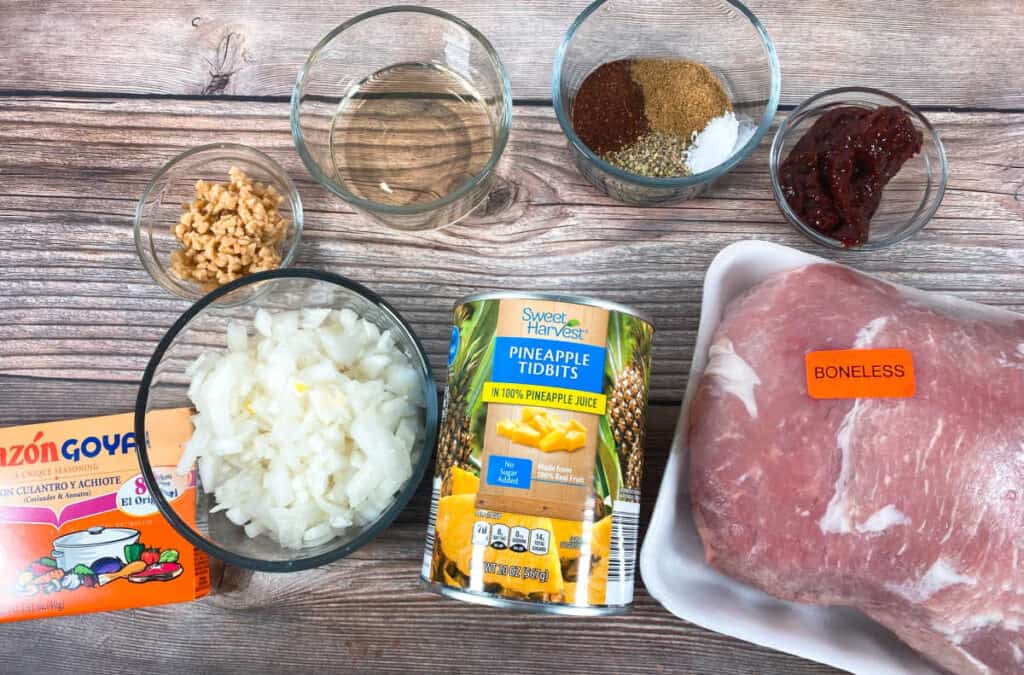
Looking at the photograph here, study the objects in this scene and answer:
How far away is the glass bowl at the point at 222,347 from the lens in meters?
1.05

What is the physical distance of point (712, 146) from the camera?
1216 millimetres

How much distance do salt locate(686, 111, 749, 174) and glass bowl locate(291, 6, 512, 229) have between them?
34 cm

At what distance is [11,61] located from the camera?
4.53ft

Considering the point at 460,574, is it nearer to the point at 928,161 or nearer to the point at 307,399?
the point at 307,399

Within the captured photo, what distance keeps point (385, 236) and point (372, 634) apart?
71cm

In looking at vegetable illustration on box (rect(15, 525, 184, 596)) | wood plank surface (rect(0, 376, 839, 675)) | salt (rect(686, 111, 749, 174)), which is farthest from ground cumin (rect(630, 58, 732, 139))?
vegetable illustration on box (rect(15, 525, 184, 596))

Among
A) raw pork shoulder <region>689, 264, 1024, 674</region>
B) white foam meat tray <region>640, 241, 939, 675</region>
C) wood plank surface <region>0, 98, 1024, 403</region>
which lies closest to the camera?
raw pork shoulder <region>689, 264, 1024, 674</region>

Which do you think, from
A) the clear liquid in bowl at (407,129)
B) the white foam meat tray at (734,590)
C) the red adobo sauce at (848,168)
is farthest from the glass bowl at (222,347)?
the red adobo sauce at (848,168)

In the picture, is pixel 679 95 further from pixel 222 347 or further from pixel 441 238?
pixel 222 347

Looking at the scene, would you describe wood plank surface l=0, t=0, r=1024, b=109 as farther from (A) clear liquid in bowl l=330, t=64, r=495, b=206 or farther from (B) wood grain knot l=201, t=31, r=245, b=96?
(A) clear liquid in bowl l=330, t=64, r=495, b=206

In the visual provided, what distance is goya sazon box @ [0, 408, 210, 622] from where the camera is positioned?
1186 millimetres

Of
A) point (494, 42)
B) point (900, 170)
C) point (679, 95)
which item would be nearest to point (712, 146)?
point (679, 95)

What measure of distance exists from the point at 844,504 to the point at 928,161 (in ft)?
2.30

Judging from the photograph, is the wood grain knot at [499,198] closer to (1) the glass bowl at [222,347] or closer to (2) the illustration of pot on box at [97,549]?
(1) the glass bowl at [222,347]
